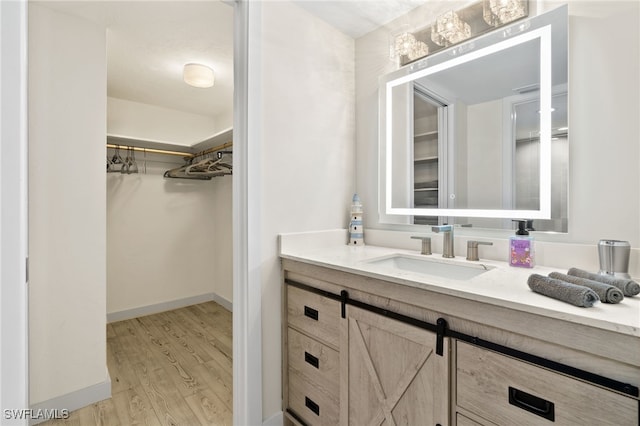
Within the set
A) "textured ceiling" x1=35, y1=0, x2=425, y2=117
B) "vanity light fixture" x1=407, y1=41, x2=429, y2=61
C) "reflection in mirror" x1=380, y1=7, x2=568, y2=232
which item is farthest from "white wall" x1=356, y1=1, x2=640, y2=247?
"textured ceiling" x1=35, y1=0, x2=425, y2=117

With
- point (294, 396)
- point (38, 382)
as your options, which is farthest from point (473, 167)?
point (38, 382)

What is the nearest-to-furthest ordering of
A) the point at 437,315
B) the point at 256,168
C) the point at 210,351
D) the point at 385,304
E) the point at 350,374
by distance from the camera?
the point at 437,315, the point at 385,304, the point at 350,374, the point at 256,168, the point at 210,351

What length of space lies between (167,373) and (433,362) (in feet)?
6.45

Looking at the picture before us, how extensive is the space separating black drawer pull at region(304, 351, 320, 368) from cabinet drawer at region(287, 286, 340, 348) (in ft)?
0.33

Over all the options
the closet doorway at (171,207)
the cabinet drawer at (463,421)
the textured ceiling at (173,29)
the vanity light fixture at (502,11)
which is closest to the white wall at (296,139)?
the textured ceiling at (173,29)

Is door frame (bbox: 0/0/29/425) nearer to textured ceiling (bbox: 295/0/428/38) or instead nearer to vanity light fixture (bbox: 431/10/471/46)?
textured ceiling (bbox: 295/0/428/38)

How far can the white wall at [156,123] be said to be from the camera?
313 centimetres

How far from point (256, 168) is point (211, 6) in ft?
3.54

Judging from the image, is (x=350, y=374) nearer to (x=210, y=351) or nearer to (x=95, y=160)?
(x=210, y=351)

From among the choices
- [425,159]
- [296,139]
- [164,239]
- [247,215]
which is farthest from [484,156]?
[164,239]

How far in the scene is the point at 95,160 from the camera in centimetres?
181

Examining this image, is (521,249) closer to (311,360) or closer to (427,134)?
(427,134)

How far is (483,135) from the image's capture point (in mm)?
1433

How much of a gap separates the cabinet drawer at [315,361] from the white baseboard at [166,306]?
2.12 meters
